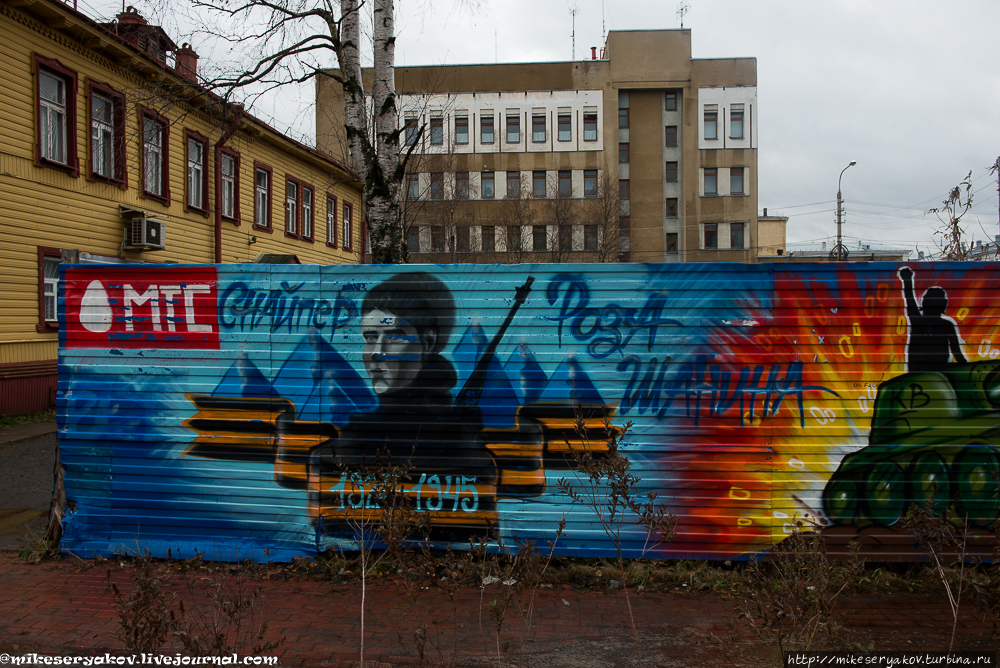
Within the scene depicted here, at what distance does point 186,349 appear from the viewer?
5.18 meters

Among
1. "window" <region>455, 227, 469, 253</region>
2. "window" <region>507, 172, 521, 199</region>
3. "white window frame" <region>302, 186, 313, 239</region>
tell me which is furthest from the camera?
"window" <region>507, 172, 521, 199</region>

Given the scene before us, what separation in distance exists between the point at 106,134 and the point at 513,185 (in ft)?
102

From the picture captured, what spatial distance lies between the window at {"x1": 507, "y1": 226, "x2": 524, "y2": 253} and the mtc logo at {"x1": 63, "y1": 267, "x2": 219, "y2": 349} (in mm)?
35745

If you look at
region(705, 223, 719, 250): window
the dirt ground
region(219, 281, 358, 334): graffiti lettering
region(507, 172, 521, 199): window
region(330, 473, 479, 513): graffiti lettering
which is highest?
region(507, 172, 521, 199): window

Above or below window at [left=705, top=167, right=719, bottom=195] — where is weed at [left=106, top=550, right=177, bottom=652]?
below

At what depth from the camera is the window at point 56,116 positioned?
1299 centimetres

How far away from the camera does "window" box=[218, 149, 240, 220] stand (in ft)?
65.3

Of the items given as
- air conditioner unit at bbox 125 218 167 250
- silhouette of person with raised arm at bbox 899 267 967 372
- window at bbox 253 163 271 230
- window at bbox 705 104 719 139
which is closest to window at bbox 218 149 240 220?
window at bbox 253 163 271 230

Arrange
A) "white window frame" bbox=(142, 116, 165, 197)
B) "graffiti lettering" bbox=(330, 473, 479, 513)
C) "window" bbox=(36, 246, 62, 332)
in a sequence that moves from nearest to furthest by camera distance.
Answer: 1. "graffiti lettering" bbox=(330, 473, 479, 513)
2. "window" bbox=(36, 246, 62, 332)
3. "white window frame" bbox=(142, 116, 165, 197)

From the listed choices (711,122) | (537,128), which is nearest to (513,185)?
(537,128)

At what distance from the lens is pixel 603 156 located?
44250mm

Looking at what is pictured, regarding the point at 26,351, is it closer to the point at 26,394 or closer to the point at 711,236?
the point at 26,394

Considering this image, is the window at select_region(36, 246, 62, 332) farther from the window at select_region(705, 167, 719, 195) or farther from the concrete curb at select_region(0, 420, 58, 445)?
the window at select_region(705, 167, 719, 195)

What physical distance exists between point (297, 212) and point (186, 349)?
20.8 m
